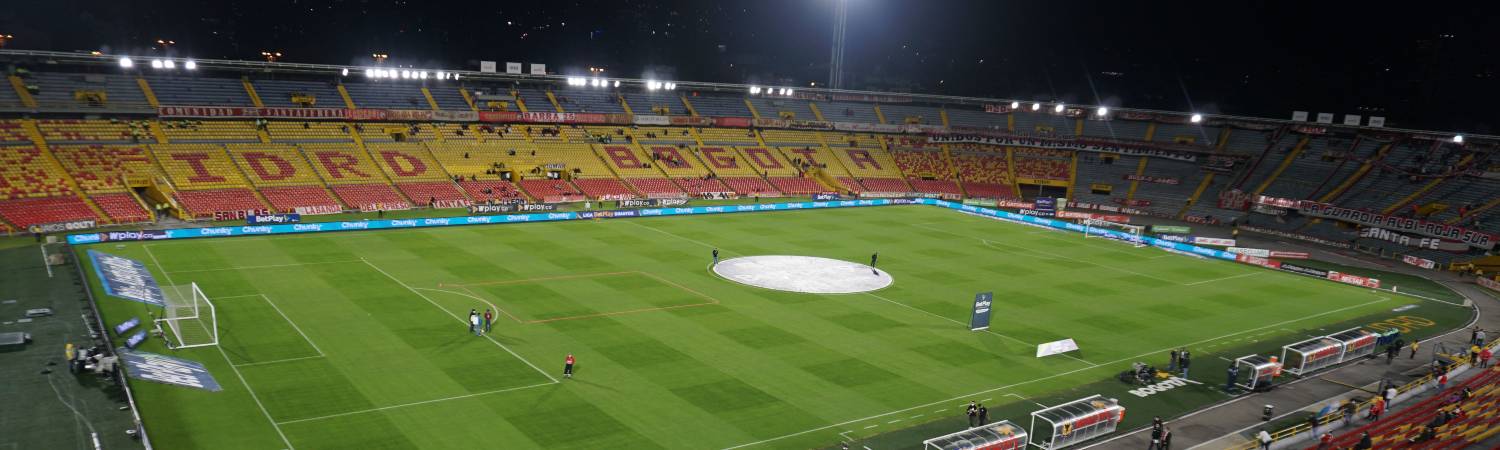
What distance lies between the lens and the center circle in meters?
46.2

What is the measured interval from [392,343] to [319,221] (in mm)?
32518

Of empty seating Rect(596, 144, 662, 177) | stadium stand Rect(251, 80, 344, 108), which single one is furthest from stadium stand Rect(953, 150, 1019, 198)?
stadium stand Rect(251, 80, 344, 108)

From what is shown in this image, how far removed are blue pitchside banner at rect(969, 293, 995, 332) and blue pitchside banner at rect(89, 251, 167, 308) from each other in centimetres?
3221

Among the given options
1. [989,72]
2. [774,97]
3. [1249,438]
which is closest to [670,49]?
[774,97]

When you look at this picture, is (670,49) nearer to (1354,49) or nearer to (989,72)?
(989,72)

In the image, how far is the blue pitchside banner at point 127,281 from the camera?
32.1 metres

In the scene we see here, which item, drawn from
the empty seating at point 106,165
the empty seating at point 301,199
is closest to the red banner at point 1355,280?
the empty seating at point 301,199

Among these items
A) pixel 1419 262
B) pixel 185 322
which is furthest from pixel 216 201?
pixel 1419 262

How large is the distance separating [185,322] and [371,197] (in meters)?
35.3

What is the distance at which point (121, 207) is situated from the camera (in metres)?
56.9

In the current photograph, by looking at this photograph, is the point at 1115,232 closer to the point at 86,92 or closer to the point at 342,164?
the point at 342,164

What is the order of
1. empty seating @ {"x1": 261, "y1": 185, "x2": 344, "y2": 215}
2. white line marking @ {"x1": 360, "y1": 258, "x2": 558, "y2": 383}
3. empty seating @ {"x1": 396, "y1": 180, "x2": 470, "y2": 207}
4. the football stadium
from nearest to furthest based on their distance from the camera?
the football stadium
white line marking @ {"x1": 360, "y1": 258, "x2": 558, "y2": 383}
empty seating @ {"x1": 261, "y1": 185, "x2": 344, "y2": 215}
empty seating @ {"x1": 396, "y1": 180, "x2": 470, "y2": 207}

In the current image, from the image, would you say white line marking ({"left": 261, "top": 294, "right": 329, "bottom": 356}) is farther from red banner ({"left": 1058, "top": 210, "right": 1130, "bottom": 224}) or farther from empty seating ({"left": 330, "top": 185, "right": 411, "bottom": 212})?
red banner ({"left": 1058, "top": 210, "right": 1130, "bottom": 224})

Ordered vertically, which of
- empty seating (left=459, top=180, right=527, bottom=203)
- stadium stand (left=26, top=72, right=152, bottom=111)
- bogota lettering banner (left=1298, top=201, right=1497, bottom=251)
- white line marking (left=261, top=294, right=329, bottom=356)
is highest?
stadium stand (left=26, top=72, right=152, bottom=111)
